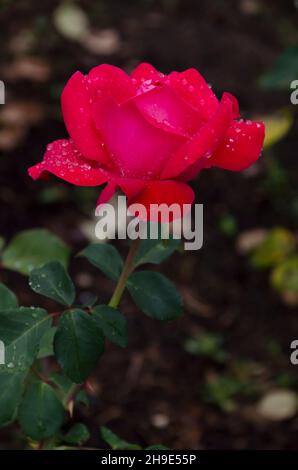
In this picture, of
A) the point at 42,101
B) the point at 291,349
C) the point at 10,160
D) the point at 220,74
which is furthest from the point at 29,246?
the point at 220,74

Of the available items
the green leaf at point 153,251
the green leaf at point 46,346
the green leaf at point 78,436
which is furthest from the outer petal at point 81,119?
the green leaf at point 78,436

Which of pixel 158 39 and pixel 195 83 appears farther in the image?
pixel 158 39

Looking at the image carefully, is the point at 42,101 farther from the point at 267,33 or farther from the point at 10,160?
the point at 267,33

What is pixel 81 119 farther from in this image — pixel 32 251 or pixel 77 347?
pixel 32 251

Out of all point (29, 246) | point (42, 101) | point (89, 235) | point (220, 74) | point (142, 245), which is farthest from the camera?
point (220, 74)

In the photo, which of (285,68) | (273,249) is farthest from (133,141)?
(273,249)

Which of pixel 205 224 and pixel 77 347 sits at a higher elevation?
pixel 205 224

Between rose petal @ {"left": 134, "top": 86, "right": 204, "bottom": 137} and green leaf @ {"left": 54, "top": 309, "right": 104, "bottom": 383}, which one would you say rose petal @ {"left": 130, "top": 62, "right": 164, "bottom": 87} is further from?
green leaf @ {"left": 54, "top": 309, "right": 104, "bottom": 383}

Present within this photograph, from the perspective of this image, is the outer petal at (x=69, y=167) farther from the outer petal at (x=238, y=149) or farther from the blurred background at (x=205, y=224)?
the blurred background at (x=205, y=224)
